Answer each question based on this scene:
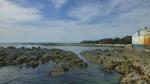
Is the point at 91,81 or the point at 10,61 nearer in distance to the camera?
the point at 91,81

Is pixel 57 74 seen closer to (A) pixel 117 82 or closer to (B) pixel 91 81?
(B) pixel 91 81

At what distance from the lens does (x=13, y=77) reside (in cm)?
2198

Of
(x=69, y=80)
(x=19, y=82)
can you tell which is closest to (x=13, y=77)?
(x=19, y=82)

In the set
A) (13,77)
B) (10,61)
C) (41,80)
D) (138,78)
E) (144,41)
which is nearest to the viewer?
(138,78)

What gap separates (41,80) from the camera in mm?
20375

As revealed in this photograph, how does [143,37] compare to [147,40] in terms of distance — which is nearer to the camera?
[147,40]

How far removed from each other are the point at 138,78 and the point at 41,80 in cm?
1076

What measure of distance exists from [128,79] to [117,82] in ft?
5.18

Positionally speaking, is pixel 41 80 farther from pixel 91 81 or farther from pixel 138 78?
pixel 138 78

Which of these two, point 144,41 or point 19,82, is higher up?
point 144,41

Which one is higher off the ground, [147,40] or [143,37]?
[143,37]

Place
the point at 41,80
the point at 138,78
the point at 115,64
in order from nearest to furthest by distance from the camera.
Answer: the point at 138,78 → the point at 41,80 → the point at 115,64

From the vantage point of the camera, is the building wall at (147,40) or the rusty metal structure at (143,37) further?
the rusty metal structure at (143,37)

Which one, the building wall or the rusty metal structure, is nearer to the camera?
the building wall
